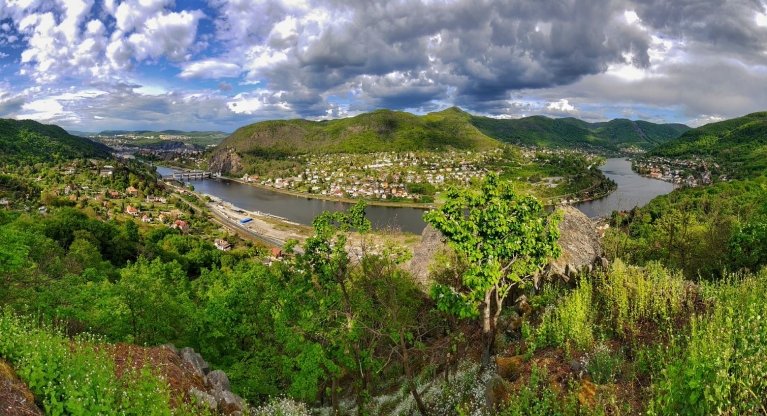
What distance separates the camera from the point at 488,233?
672 centimetres

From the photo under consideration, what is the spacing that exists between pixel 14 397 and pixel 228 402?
3037 millimetres

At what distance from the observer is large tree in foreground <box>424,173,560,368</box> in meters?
6.54

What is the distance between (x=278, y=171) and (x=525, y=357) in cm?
15986

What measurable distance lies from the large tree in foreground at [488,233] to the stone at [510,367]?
126cm

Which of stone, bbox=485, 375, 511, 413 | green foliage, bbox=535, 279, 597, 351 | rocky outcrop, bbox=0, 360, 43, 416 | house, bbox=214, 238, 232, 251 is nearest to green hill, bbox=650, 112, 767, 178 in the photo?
green foliage, bbox=535, 279, 597, 351

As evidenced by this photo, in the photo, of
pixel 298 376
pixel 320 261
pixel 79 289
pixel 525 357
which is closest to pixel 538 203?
pixel 525 357

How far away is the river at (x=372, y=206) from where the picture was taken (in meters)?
82.1

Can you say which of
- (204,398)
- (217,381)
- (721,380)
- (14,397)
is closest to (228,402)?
(204,398)

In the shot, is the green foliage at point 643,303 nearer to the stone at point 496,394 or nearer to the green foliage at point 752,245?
the stone at point 496,394

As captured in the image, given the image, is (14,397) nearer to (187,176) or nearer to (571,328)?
(571,328)

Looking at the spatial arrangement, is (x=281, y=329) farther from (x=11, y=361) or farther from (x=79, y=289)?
(x=79, y=289)

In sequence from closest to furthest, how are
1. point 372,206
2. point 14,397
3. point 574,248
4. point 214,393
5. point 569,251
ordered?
point 14,397, point 214,393, point 569,251, point 574,248, point 372,206

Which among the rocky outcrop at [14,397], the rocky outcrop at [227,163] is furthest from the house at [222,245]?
the rocky outcrop at [227,163]

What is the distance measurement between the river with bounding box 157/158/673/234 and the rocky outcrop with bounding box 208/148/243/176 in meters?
28.6
